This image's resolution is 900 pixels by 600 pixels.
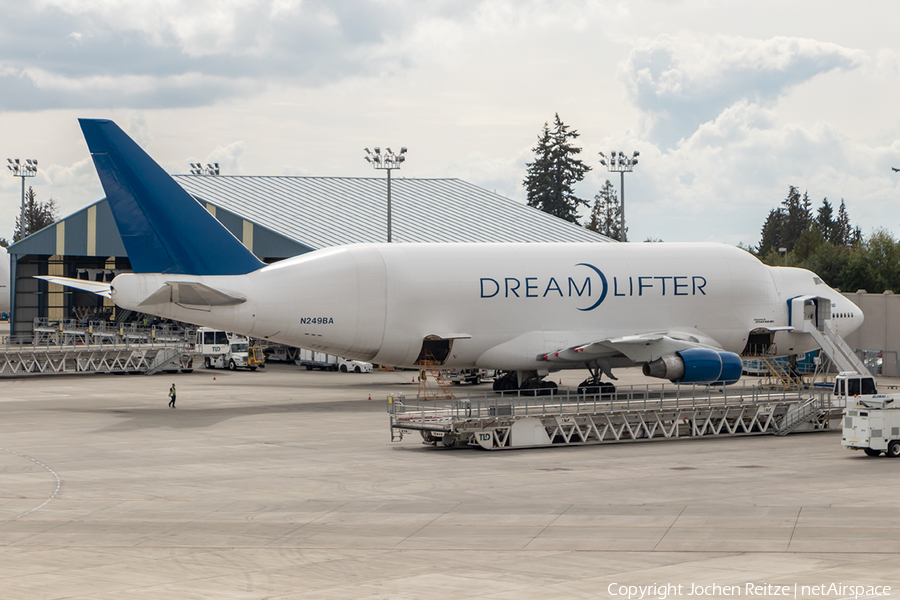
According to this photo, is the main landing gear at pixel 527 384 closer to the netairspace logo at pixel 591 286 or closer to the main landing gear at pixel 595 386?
the main landing gear at pixel 595 386

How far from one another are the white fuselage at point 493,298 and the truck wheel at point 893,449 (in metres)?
17.3

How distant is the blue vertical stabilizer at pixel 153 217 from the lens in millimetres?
38781

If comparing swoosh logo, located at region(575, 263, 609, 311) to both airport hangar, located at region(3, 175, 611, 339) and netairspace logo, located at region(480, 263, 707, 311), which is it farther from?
airport hangar, located at region(3, 175, 611, 339)

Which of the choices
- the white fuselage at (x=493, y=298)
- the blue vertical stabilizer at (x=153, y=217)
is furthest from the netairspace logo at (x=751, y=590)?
the blue vertical stabilizer at (x=153, y=217)

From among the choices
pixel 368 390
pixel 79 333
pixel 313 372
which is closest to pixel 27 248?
pixel 79 333

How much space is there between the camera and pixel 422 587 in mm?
15727

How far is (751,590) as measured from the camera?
15.0 metres

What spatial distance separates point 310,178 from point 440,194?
11.8 m

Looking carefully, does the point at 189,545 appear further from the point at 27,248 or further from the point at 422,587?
the point at 27,248

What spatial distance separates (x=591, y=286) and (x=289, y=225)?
3578 centimetres

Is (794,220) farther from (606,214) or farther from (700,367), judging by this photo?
(700,367)

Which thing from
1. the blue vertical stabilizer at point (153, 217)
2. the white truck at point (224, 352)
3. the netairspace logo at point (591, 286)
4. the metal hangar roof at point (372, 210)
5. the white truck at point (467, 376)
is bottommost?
the white truck at point (467, 376)

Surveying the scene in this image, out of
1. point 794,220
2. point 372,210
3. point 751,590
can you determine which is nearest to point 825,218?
point 794,220

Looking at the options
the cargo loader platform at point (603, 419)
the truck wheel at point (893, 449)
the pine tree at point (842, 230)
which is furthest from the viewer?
the pine tree at point (842, 230)
